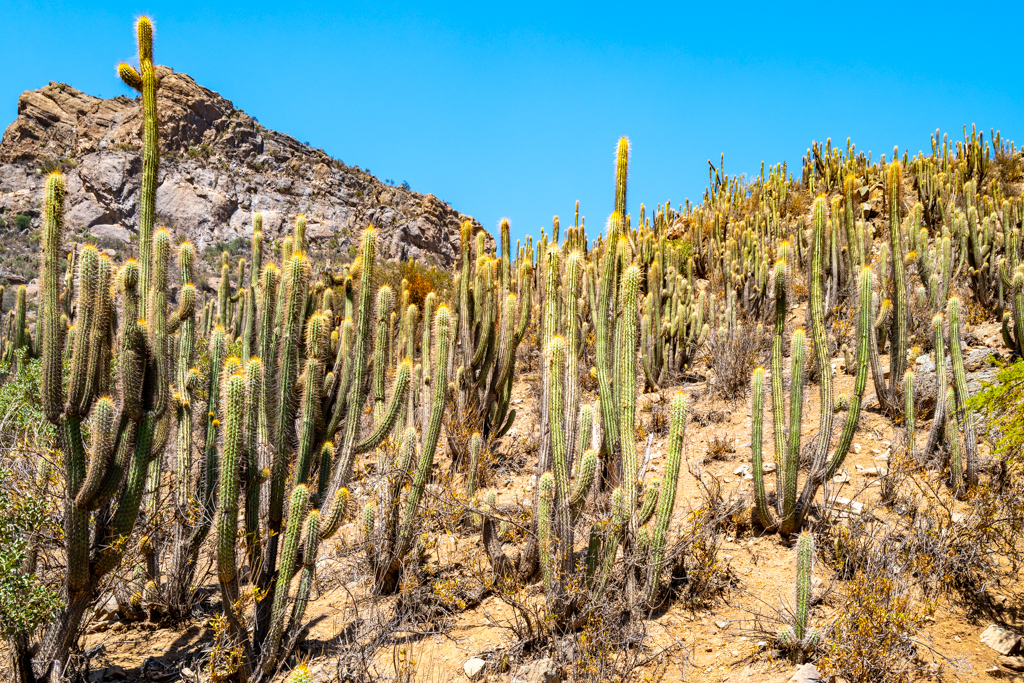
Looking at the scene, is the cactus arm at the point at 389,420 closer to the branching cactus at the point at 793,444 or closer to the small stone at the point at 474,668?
the small stone at the point at 474,668

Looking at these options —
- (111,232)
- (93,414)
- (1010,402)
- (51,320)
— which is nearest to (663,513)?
(1010,402)

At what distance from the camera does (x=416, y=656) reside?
4.29m

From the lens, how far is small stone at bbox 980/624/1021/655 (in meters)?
3.89

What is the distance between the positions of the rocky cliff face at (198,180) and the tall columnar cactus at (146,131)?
30.8 meters

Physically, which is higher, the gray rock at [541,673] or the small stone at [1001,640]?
the small stone at [1001,640]

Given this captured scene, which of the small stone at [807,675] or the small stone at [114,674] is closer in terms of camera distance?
the small stone at [807,675]

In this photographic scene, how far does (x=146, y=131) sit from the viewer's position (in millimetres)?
4512

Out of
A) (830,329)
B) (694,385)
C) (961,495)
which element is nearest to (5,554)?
(961,495)

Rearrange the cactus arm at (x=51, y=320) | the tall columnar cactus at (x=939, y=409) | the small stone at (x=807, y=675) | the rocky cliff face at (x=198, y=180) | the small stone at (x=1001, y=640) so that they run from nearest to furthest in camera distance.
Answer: the small stone at (x=807, y=675) → the cactus arm at (x=51, y=320) → the small stone at (x=1001, y=640) → the tall columnar cactus at (x=939, y=409) → the rocky cliff face at (x=198, y=180)

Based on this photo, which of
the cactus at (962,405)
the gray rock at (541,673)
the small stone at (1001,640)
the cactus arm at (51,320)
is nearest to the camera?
the cactus arm at (51,320)

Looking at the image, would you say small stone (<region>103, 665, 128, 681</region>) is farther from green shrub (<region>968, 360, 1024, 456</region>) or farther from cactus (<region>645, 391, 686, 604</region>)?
green shrub (<region>968, 360, 1024, 456</region>)

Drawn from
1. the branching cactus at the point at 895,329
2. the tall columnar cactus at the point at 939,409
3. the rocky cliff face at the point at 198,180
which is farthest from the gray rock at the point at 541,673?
the rocky cliff face at the point at 198,180

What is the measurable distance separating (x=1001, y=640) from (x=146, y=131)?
648 centimetres

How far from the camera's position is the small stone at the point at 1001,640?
389cm
